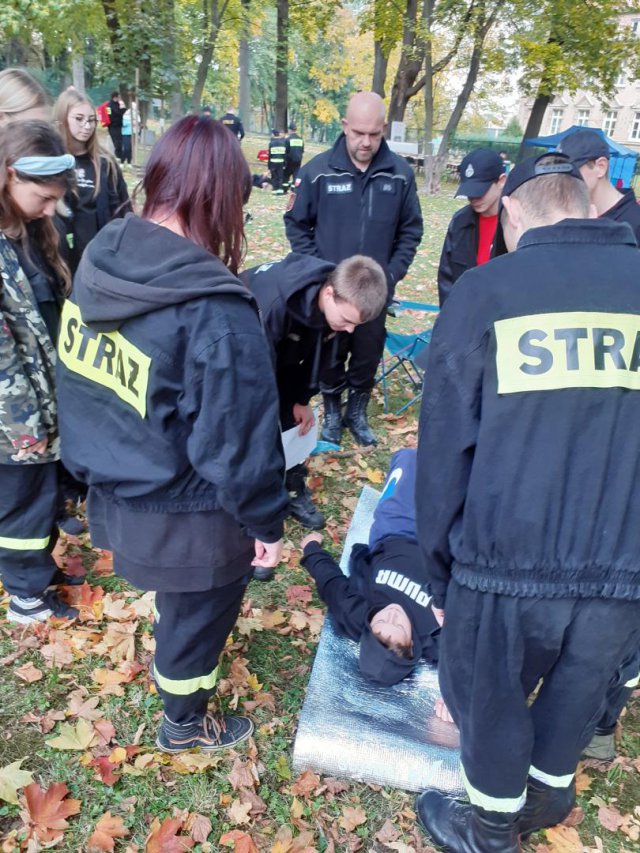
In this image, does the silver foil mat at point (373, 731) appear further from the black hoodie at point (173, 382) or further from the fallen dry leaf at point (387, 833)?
the black hoodie at point (173, 382)

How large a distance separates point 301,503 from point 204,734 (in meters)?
1.71

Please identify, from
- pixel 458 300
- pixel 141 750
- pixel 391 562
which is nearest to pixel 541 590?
pixel 458 300

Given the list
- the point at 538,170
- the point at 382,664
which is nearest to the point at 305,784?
the point at 382,664

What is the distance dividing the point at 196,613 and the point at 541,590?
3.51 feet

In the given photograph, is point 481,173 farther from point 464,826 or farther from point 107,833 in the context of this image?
point 107,833

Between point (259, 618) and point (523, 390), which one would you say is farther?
point (259, 618)

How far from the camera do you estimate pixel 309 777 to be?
2412 mm

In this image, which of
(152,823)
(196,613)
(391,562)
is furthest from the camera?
(391,562)

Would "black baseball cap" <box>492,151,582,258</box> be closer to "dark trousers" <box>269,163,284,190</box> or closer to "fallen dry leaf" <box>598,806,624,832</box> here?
"fallen dry leaf" <box>598,806,624,832</box>

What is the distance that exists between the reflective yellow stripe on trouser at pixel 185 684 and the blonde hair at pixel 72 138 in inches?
137

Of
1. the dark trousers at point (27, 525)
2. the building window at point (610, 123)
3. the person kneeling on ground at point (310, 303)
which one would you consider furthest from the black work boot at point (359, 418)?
the building window at point (610, 123)

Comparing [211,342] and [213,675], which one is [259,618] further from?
[211,342]

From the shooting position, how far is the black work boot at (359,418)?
190 inches

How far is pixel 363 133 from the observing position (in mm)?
4238
